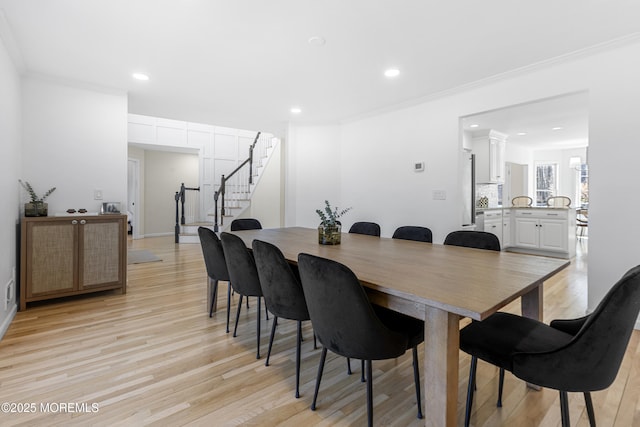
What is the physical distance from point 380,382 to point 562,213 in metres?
5.60

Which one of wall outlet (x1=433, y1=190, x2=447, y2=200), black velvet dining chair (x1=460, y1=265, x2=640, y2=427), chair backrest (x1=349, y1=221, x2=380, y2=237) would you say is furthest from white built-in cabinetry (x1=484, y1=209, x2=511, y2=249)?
black velvet dining chair (x1=460, y1=265, x2=640, y2=427)

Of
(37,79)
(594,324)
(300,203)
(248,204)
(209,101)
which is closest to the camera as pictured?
(594,324)

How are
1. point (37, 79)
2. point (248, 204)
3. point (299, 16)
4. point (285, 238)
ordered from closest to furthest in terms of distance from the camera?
1. point (299, 16)
2. point (285, 238)
3. point (37, 79)
4. point (248, 204)

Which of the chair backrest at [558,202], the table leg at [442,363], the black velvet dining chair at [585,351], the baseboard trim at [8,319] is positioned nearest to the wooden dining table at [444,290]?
the table leg at [442,363]

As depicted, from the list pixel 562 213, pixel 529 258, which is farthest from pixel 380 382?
pixel 562 213

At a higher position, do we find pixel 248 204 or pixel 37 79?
pixel 37 79

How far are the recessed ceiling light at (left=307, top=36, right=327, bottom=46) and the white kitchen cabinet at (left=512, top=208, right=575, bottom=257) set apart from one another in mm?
5477

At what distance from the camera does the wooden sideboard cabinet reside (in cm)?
308

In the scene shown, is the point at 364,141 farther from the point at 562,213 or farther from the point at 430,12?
the point at 562,213

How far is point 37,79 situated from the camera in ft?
10.9

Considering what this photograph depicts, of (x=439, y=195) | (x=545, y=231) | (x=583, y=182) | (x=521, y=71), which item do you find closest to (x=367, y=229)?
(x=439, y=195)

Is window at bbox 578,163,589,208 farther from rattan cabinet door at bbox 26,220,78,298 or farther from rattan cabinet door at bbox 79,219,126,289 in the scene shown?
rattan cabinet door at bbox 26,220,78,298

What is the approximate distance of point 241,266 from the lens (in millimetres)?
2293

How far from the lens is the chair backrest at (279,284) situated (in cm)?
184
